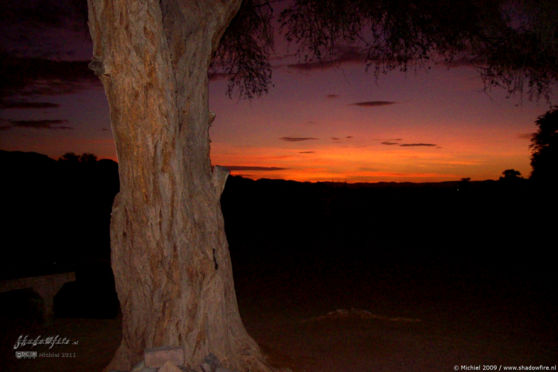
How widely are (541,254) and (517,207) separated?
27.5 ft

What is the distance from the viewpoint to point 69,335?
264 inches

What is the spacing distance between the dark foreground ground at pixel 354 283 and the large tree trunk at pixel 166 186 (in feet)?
3.79

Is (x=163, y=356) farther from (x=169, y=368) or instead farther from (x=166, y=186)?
(x=166, y=186)

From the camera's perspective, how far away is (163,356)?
4.25 metres

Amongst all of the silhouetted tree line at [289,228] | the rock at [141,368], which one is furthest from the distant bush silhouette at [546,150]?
the rock at [141,368]

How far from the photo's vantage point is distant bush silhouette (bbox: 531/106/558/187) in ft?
71.8

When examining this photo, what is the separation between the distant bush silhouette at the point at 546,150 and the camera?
862 inches

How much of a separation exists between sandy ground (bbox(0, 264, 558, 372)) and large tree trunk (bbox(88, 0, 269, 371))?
3.74 ft

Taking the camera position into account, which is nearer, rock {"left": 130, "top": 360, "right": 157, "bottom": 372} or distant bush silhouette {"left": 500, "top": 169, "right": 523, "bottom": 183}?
rock {"left": 130, "top": 360, "right": 157, "bottom": 372}

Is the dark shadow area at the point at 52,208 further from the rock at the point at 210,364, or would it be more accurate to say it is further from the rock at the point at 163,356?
the rock at the point at 163,356

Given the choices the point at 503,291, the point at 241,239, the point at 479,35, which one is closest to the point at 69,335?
the point at 479,35

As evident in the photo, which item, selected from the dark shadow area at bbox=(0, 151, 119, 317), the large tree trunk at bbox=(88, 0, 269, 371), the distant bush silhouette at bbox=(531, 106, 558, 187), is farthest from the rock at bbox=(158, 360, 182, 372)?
the distant bush silhouette at bbox=(531, 106, 558, 187)

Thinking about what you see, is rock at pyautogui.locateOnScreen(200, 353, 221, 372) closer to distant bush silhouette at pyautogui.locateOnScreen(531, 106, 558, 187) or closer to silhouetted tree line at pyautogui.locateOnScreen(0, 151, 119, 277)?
silhouetted tree line at pyautogui.locateOnScreen(0, 151, 119, 277)

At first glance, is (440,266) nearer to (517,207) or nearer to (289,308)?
(289,308)
